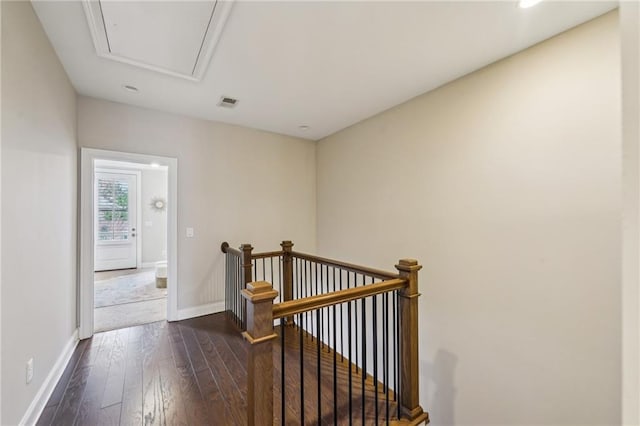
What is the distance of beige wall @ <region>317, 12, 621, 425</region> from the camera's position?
1.70 meters

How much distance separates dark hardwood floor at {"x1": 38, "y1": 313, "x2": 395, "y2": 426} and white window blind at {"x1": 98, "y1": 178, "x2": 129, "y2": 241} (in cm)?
445

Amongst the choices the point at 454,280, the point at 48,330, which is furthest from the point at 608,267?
the point at 48,330

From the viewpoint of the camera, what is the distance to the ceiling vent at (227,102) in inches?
114

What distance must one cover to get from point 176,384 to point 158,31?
2594mm

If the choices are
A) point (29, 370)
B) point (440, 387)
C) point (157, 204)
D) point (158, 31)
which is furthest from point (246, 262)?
point (157, 204)

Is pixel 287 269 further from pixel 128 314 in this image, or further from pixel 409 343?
pixel 128 314

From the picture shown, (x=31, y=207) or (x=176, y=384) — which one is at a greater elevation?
(x=31, y=207)

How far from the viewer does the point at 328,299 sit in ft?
4.63

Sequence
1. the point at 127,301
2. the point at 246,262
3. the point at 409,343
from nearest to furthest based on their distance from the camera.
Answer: the point at 409,343 < the point at 246,262 < the point at 127,301

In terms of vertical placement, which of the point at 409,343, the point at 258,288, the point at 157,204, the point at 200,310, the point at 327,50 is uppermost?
the point at 327,50

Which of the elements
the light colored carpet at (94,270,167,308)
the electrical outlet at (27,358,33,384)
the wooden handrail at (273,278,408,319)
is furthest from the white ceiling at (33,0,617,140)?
the light colored carpet at (94,270,167,308)

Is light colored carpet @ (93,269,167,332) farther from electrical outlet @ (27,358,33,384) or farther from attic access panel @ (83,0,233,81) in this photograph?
attic access panel @ (83,0,233,81)

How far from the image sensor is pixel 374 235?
3.34m

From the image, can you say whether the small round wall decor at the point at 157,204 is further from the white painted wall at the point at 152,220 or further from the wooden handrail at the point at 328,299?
the wooden handrail at the point at 328,299
